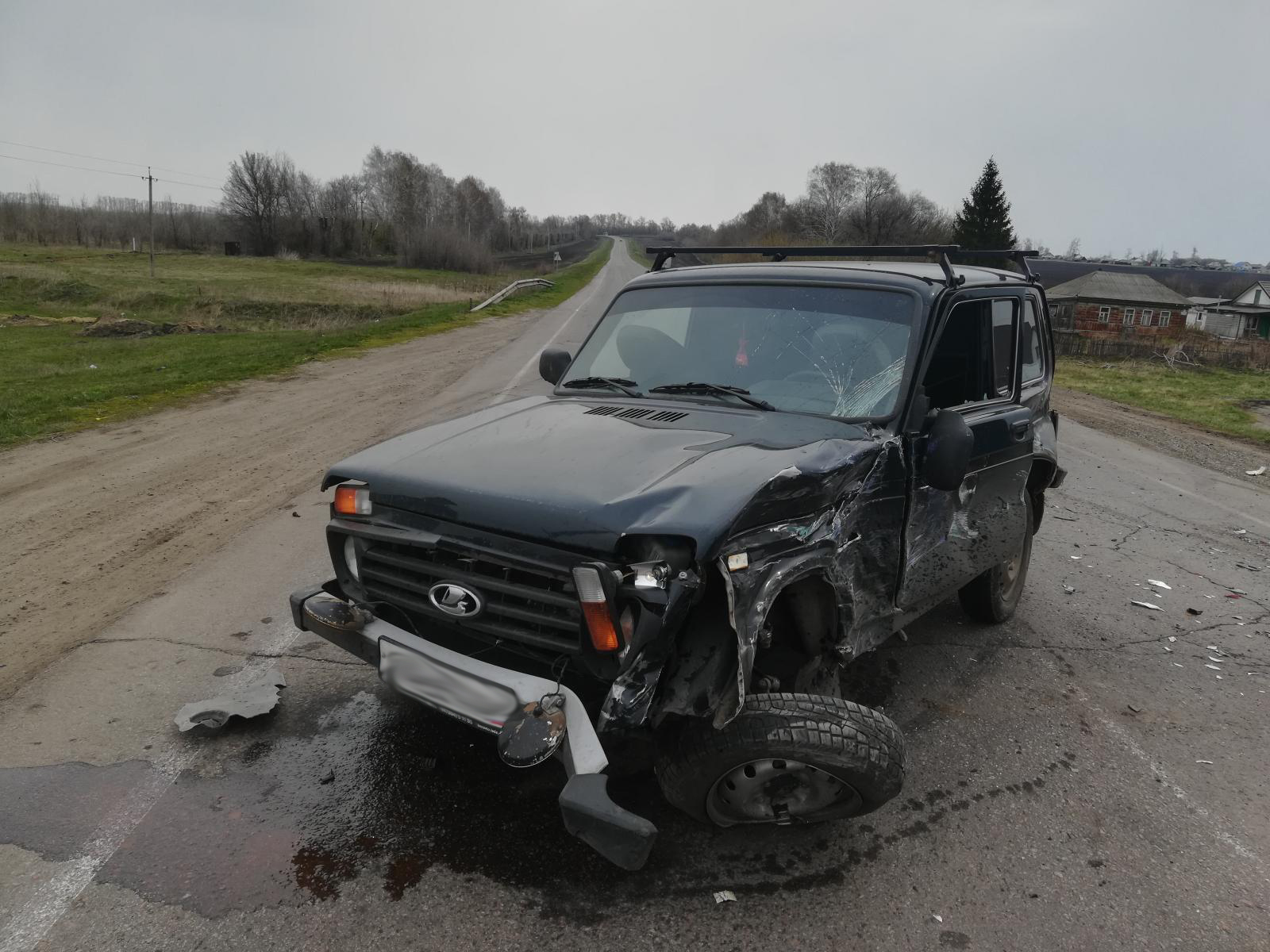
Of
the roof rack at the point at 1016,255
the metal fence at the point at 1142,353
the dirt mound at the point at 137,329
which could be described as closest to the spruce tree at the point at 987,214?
the metal fence at the point at 1142,353

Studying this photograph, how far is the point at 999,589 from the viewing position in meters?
4.94

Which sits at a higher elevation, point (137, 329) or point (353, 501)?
point (353, 501)

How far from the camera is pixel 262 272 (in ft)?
181

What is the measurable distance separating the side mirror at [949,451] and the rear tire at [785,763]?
41.0 inches

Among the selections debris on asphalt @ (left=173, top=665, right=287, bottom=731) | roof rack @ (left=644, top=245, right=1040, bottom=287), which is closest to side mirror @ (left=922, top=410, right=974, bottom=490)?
roof rack @ (left=644, top=245, right=1040, bottom=287)

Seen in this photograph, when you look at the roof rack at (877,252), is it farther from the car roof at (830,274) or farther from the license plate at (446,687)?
the license plate at (446,687)

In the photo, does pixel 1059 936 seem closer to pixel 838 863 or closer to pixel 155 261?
pixel 838 863

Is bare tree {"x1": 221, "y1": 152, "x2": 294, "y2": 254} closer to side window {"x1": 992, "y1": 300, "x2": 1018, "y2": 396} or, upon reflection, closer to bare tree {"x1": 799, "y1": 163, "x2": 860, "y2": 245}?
bare tree {"x1": 799, "y1": 163, "x2": 860, "y2": 245}

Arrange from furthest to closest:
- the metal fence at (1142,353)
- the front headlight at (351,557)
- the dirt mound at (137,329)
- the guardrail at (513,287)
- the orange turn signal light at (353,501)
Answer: the metal fence at (1142,353), the guardrail at (513,287), the dirt mound at (137,329), the front headlight at (351,557), the orange turn signal light at (353,501)

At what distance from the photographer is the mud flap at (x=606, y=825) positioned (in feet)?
7.55

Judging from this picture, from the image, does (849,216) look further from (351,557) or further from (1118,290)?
(351,557)

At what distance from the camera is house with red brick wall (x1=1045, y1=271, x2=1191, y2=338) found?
6638cm

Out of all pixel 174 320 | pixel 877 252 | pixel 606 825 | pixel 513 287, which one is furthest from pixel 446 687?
pixel 513 287

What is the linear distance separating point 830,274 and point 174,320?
27.6m
